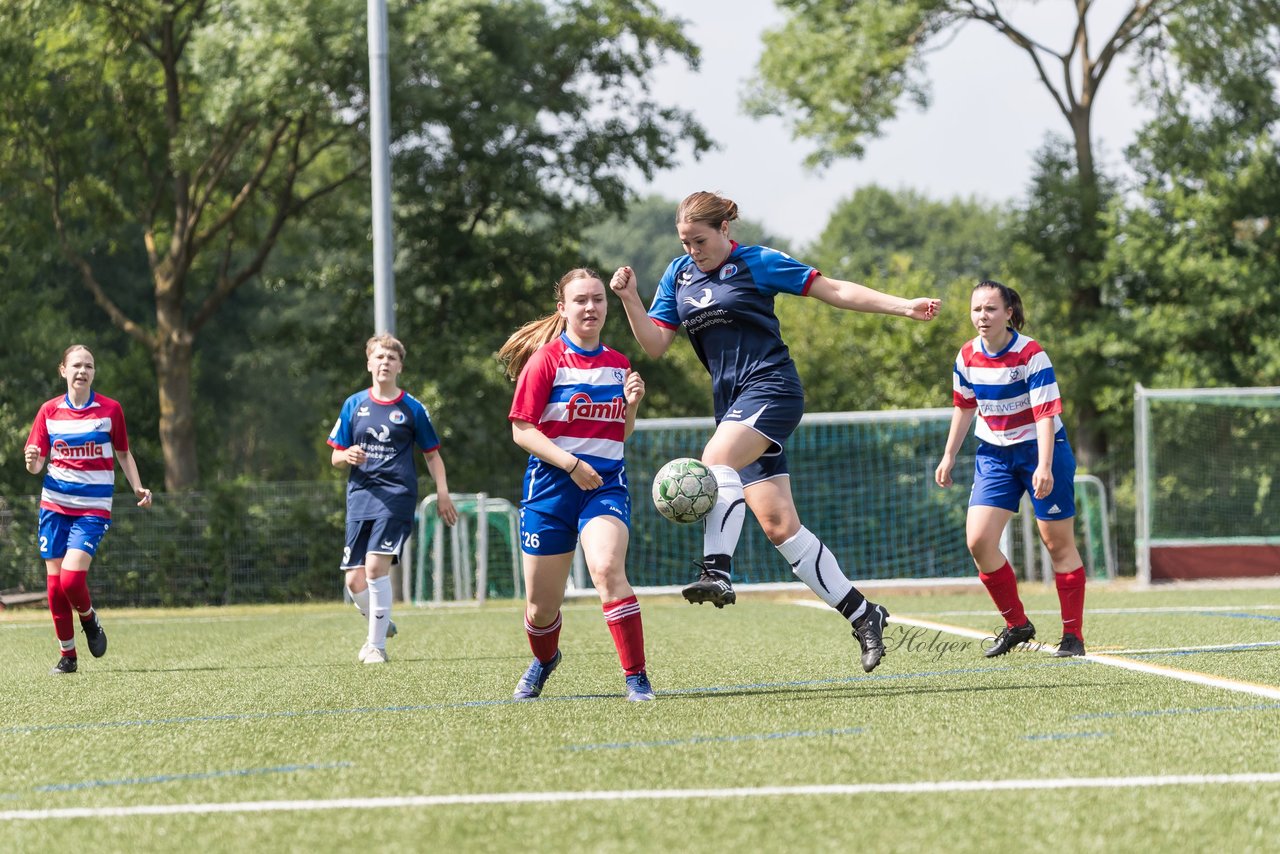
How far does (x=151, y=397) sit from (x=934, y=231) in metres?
42.1

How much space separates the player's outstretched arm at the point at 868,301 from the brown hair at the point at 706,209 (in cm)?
47

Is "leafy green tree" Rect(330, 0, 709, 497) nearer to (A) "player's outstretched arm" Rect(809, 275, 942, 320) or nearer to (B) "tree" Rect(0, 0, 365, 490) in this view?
(B) "tree" Rect(0, 0, 365, 490)

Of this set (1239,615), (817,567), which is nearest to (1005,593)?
(817,567)

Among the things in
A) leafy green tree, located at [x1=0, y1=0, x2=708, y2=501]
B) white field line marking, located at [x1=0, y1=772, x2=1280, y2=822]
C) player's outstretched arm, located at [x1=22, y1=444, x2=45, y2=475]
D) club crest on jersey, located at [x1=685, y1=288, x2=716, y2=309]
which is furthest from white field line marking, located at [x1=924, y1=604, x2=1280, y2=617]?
leafy green tree, located at [x1=0, y1=0, x2=708, y2=501]

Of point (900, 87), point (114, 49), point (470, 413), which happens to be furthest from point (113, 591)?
point (900, 87)

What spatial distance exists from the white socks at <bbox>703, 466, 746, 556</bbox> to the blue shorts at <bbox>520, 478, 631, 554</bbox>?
1.10 ft

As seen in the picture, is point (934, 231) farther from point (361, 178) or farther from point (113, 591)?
point (113, 591)

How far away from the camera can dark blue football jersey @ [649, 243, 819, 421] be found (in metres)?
5.98

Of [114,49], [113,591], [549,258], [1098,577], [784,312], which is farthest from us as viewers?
[784,312]

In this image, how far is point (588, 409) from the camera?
5773 mm

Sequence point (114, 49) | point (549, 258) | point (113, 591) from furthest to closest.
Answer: point (549, 258) → point (114, 49) → point (113, 591)

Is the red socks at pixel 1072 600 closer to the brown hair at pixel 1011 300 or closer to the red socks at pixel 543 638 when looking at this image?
the brown hair at pixel 1011 300

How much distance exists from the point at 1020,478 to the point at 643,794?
4075 mm

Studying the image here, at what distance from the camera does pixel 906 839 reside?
3.14 m
